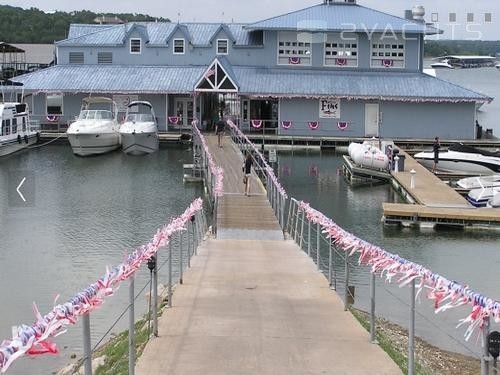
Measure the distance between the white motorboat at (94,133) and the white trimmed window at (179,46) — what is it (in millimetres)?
7844

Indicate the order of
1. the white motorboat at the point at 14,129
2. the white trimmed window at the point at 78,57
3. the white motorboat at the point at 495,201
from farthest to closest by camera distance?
the white trimmed window at the point at 78,57
the white motorboat at the point at 14,129
the white motorboat at the point at 495,201

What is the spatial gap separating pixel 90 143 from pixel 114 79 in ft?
28.2

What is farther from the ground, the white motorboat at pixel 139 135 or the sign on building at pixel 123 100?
the sign on building at pixel 123 100

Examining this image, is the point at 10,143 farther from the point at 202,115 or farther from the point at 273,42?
the point at 273,42


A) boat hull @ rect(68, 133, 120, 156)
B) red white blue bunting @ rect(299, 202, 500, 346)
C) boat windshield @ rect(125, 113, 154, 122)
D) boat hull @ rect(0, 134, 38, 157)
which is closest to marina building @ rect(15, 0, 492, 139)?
boat windshield @ rect(125, 113, 154, 122)

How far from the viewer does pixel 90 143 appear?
41.8 meters

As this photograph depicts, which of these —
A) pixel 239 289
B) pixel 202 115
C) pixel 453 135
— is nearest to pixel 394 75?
pixel 453 135

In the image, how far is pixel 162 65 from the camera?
50.8 meters

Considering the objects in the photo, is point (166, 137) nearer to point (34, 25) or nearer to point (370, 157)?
point (370, 157)

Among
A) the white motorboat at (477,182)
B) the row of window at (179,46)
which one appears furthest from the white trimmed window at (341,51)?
the white motorboat at (477,182)

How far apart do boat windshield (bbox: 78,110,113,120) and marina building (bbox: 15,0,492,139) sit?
371cm

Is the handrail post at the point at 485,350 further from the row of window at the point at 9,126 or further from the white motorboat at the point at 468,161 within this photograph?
the row of window at the point at 9,126

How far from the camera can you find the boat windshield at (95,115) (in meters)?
43.8

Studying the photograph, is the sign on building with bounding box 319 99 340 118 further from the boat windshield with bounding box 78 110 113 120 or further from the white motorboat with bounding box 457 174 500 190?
the white motorboat with bounding box 457 174 500 190
